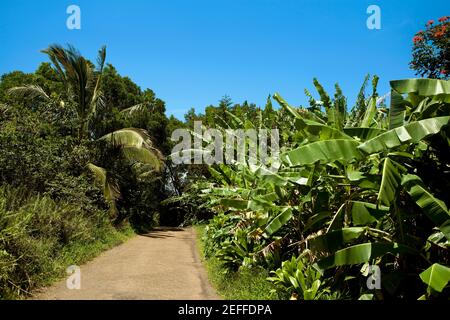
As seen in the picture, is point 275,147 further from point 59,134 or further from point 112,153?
point 112,153

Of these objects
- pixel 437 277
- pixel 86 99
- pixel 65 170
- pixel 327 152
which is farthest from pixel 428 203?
pixel 86 99

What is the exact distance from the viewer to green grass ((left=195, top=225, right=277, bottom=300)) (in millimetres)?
5721

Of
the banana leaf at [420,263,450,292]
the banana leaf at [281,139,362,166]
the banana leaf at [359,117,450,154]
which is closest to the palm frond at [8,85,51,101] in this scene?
the banana leaf at [281,139,362,166]

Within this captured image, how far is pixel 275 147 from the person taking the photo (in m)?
7.74

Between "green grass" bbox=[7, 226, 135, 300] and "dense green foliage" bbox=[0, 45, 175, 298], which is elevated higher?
"dense green foliage" bbox=[0, 45, 175, 298]

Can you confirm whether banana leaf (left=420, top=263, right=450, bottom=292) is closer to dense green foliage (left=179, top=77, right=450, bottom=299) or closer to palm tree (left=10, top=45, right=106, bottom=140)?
dense green foliage (left=179, top=77, right=450, bottom=299)

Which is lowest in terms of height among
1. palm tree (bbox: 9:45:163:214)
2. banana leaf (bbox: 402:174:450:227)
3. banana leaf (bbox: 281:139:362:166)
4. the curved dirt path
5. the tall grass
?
the curved dirt path

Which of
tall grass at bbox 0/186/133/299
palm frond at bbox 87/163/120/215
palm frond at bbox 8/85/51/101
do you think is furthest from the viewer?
palm frond at bbox 8/85/51/101

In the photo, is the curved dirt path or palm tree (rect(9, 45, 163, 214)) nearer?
the curved dirt path

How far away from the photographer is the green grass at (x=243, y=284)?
5.72m

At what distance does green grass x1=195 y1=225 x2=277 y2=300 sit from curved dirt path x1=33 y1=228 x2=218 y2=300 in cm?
21

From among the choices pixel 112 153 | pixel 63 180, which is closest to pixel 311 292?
pixel 63 180

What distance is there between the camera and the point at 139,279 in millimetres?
7137

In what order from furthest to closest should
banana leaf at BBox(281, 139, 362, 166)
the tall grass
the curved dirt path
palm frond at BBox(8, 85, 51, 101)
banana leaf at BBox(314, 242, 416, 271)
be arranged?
palm frond at BBox(8, 85, 51, 101), the curved dirt path, the tall grass, banana leaf at BBox(314, 242, 416, 271), banana leaf at BBox(281, 139, 362, 166)
